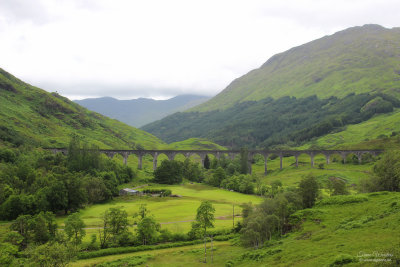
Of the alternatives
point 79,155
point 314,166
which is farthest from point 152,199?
point 314,166

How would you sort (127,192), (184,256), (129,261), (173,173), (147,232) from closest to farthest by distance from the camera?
(129,261) < (184,256) < (147,232) < (127,192) < (173,173)

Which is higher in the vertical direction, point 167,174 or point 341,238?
point 341,238

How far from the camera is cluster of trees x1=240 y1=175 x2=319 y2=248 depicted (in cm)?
4141

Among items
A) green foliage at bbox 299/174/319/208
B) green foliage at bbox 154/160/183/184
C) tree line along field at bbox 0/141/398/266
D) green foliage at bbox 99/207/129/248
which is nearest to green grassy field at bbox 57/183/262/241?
tree line along field at bbox 0/141/398/266

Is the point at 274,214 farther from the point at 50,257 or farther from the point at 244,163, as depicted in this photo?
the point at 244,163

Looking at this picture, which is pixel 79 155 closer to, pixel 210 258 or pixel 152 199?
pixel 152 199

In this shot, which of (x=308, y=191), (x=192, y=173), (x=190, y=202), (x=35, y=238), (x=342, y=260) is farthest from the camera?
(x=192, y=173)

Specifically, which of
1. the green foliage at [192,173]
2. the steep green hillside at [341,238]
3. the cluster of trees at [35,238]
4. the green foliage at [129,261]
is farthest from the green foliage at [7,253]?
the green foliage at [192,173]

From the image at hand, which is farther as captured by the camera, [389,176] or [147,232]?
[389,176]

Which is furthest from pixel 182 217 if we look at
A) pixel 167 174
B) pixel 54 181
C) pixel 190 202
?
pixel 167 174

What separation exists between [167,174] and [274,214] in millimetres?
72151

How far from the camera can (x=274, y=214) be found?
1729 inches

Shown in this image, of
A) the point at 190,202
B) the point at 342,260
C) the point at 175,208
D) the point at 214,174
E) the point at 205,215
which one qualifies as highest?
the point at 342,260

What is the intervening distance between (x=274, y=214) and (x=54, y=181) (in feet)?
189
